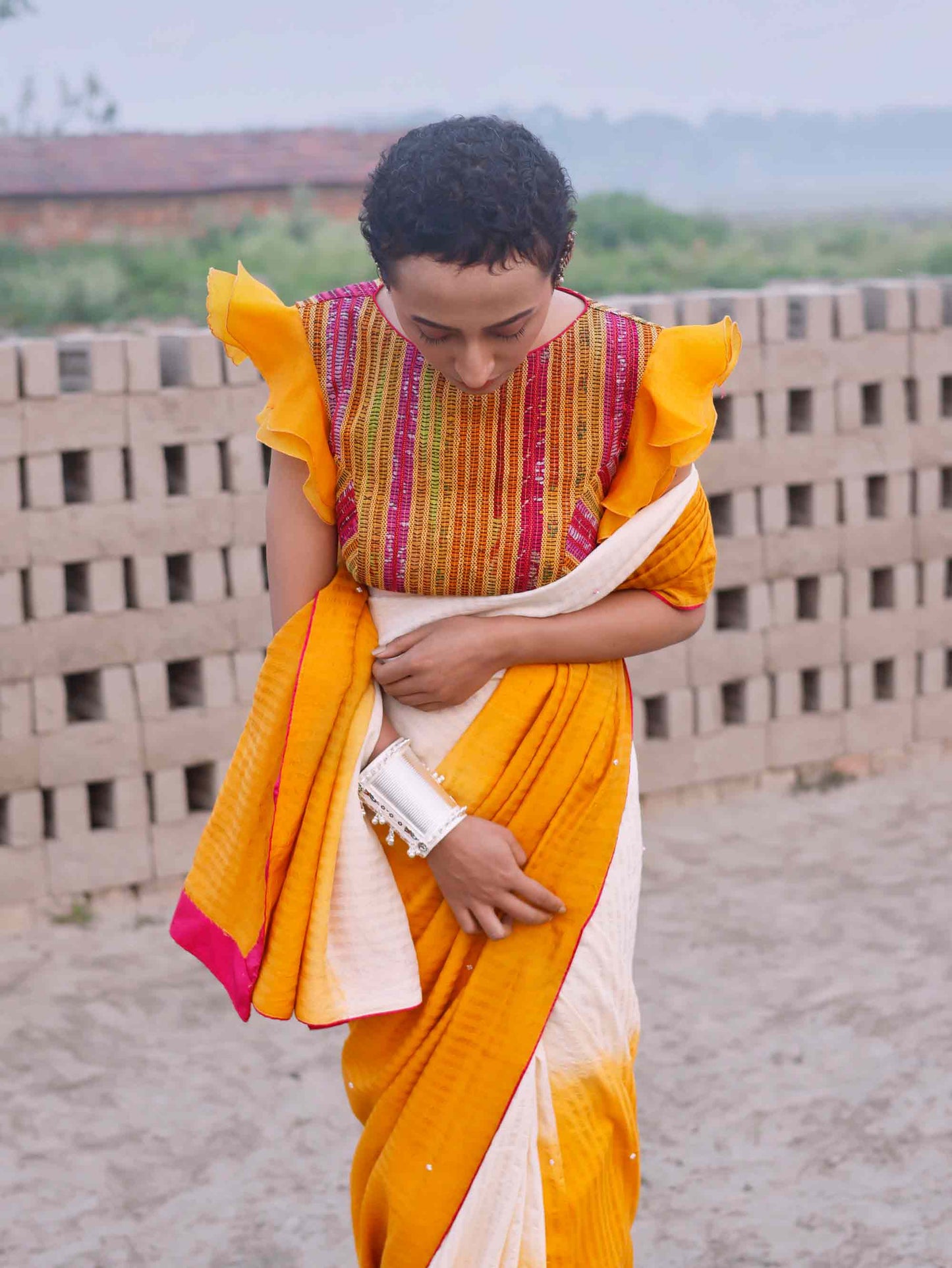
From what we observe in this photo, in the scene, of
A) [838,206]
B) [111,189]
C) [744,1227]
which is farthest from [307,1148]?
[838,206]

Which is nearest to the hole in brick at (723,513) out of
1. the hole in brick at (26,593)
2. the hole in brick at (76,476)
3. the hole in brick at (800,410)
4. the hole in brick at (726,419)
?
the hole in brick at (726,419)

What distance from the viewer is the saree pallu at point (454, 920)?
5.46 ft

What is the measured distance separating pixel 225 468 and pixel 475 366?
2.87 meters

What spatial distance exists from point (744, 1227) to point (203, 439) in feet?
8.17

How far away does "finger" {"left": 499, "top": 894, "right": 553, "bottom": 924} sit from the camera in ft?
5.48

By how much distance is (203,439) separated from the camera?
4133 millimetres

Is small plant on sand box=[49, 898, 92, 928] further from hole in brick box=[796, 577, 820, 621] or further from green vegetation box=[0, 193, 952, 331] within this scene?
green vegetation box=[0, 193, 952, 331]

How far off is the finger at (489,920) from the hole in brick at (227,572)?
2.68 metres

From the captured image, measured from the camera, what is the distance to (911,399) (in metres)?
5.06

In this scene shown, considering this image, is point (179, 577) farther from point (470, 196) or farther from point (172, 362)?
point (470, 196)

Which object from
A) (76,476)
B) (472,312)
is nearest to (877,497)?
(76,476)

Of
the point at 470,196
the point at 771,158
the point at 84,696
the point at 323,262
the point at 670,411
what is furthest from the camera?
the point at 771,158

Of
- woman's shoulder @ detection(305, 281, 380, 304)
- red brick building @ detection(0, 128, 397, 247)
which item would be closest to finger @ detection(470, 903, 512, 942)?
woman's shoulder @ detection(305, 281, 380, 304)

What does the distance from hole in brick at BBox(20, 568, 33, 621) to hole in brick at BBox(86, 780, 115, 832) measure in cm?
51
